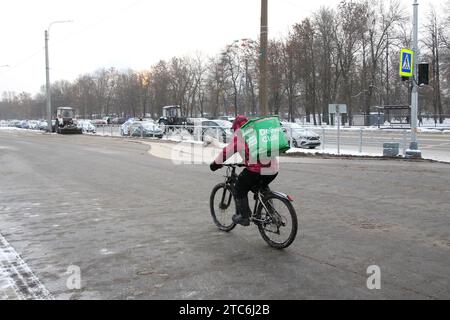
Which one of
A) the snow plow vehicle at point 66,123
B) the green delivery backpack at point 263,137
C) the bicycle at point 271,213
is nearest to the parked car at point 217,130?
the snow plow vehicle at point 66,123

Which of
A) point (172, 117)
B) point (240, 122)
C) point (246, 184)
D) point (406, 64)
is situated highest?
point (406, 64)

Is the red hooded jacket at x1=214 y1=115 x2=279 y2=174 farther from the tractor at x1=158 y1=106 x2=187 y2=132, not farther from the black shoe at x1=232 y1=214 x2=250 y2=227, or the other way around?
the tractor at x1=158 y1=106 x2=187 y2=132

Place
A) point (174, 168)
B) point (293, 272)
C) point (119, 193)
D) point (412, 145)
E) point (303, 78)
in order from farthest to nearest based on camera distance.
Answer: point (303, 78), point (412, 145), point (174, 168), point (119, 193), point (293, 272)

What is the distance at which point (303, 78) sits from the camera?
70.1 metres

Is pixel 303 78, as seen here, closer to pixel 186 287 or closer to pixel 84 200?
pixel 84 200

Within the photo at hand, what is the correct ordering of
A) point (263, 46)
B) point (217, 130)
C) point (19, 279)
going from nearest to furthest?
point (19, 279) → point (263, 46) → point (217, 130)

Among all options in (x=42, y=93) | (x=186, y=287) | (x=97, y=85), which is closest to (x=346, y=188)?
(x=186, y=287)

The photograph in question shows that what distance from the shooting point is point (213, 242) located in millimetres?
6516

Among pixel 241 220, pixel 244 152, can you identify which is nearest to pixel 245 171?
pixel 244 152

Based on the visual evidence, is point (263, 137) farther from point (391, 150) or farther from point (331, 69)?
point (331, 69)

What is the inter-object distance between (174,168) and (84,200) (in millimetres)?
6236

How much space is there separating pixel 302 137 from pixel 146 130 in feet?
54.2

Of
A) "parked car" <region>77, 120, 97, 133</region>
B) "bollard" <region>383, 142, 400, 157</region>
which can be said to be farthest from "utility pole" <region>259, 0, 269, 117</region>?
"parked car" <region>77, 120, 97, 133</region>

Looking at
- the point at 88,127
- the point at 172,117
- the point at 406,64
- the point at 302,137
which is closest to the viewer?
the point at 406,64
